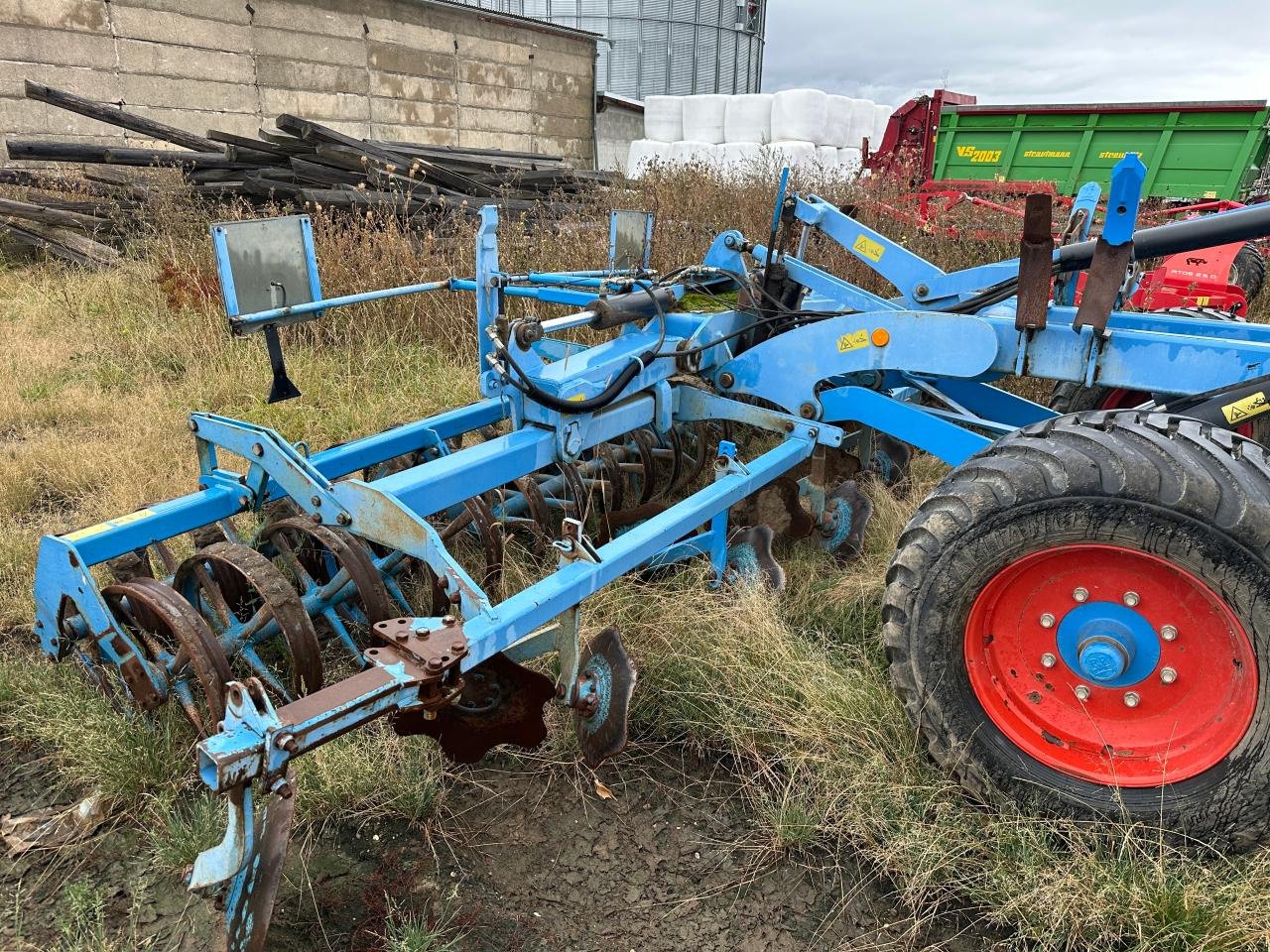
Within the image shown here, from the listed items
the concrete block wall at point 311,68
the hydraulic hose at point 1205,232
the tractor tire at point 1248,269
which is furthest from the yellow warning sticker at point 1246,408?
the concrete block wall at point 311,68

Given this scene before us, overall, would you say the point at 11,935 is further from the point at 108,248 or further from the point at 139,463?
the point at 108,248

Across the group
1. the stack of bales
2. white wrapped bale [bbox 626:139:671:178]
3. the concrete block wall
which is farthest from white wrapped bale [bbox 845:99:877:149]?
the concrete block wall

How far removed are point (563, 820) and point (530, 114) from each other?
1598cm

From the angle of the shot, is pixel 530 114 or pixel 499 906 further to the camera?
pixel 530 114

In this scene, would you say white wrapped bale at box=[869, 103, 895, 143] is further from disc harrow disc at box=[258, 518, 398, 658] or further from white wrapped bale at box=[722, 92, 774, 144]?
disc harrow disc at box=[258, 518, 398, 658]

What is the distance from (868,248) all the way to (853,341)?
0.70m

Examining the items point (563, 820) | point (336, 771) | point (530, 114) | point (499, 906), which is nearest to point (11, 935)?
point (336, 771)

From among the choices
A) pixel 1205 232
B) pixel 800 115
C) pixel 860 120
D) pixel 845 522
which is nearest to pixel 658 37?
pixel 860 120

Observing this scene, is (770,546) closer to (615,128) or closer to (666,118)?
(666,118)

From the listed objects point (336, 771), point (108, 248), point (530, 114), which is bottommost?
point (336, 771)

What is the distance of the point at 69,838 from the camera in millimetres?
2336

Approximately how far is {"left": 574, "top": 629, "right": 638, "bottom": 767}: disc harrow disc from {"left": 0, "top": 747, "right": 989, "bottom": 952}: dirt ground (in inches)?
5.2

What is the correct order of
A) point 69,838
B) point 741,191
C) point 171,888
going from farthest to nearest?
point 741,191
point 69,838
point 171,888

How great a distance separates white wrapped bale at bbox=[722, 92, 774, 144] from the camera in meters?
16.5
